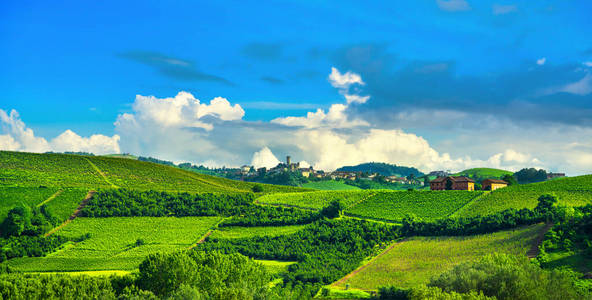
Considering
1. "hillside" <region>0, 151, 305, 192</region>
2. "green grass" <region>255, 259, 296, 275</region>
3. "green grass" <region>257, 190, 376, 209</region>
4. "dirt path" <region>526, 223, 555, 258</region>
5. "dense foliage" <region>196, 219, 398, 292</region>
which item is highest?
"hillside" <region>0, 151, 305, 192</region>

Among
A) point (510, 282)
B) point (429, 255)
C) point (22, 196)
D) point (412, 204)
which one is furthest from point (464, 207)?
point (22, 196)

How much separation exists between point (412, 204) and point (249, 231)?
3786 cm

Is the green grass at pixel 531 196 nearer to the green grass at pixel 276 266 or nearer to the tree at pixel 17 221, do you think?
the green grass at pixel 276 266

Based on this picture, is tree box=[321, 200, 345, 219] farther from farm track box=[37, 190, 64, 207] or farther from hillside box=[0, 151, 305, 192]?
farm track box=[37, 190, 64, 207]

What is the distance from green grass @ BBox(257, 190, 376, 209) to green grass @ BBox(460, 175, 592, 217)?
29.1 meters

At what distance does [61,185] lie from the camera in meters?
122

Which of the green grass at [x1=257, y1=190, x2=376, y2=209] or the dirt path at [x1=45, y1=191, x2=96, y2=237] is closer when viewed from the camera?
the dirt path at [x1=45, y1=191, x2=96, y2=237]

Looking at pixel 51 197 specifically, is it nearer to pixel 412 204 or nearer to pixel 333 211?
pixel 333 211

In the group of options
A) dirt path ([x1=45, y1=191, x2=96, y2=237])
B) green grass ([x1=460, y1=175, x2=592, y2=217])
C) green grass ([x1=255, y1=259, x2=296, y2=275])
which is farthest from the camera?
dirt path ([x1=45, y1=191, x2=96, y2=237])

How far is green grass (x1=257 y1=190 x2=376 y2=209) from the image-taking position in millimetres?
118375

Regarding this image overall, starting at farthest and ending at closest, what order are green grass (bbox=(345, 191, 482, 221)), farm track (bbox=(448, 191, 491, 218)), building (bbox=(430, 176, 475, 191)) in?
building (bbox=(430, 176, 475, 191)), green grass (bbox=(345, 191, 482, 221)), farm track (bbox=(448, 191, 491, 218))

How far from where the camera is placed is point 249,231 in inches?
3986

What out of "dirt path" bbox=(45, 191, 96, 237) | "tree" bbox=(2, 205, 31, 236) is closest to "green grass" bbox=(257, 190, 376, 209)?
"dirt path" bbox=(45, 191, 96, 237)

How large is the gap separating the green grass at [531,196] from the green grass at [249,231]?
35534 millimetres
